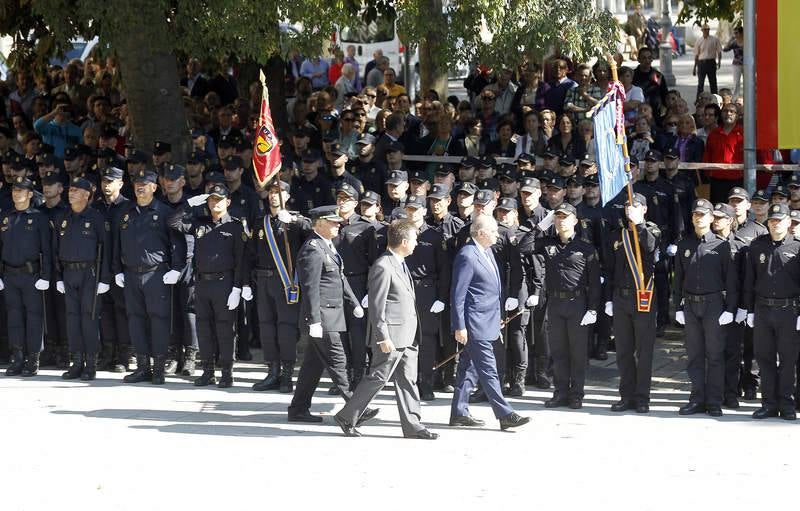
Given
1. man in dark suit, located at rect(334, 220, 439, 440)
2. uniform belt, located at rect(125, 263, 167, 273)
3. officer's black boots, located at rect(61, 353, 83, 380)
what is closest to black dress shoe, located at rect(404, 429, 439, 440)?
man in dark suit, located at rect(334, 220, 439, 440)

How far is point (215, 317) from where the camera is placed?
44.0ft

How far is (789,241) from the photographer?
38.8 feet

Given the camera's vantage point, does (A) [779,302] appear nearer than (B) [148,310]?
Yes

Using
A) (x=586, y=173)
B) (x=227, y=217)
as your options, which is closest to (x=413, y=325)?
(x=227, y=217)

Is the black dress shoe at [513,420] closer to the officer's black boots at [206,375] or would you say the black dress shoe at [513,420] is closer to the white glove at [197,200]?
the officer's black boots at [206,375]

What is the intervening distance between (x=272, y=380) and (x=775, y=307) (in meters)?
4.59

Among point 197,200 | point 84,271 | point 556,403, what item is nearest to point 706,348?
point 556,403

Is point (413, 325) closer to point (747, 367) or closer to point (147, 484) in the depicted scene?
point (147, 484)

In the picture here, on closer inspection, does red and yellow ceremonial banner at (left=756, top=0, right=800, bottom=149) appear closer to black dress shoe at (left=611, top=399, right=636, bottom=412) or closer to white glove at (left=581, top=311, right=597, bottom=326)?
white glove at (left=581, top=311, right=597, bottom=326)

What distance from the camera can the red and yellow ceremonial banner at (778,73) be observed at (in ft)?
45.2

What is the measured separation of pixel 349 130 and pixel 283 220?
4.97m

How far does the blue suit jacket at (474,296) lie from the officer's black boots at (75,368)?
4.41m

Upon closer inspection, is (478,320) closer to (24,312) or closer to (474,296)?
(474,296)

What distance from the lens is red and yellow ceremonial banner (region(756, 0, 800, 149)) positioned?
13789 millimetres
